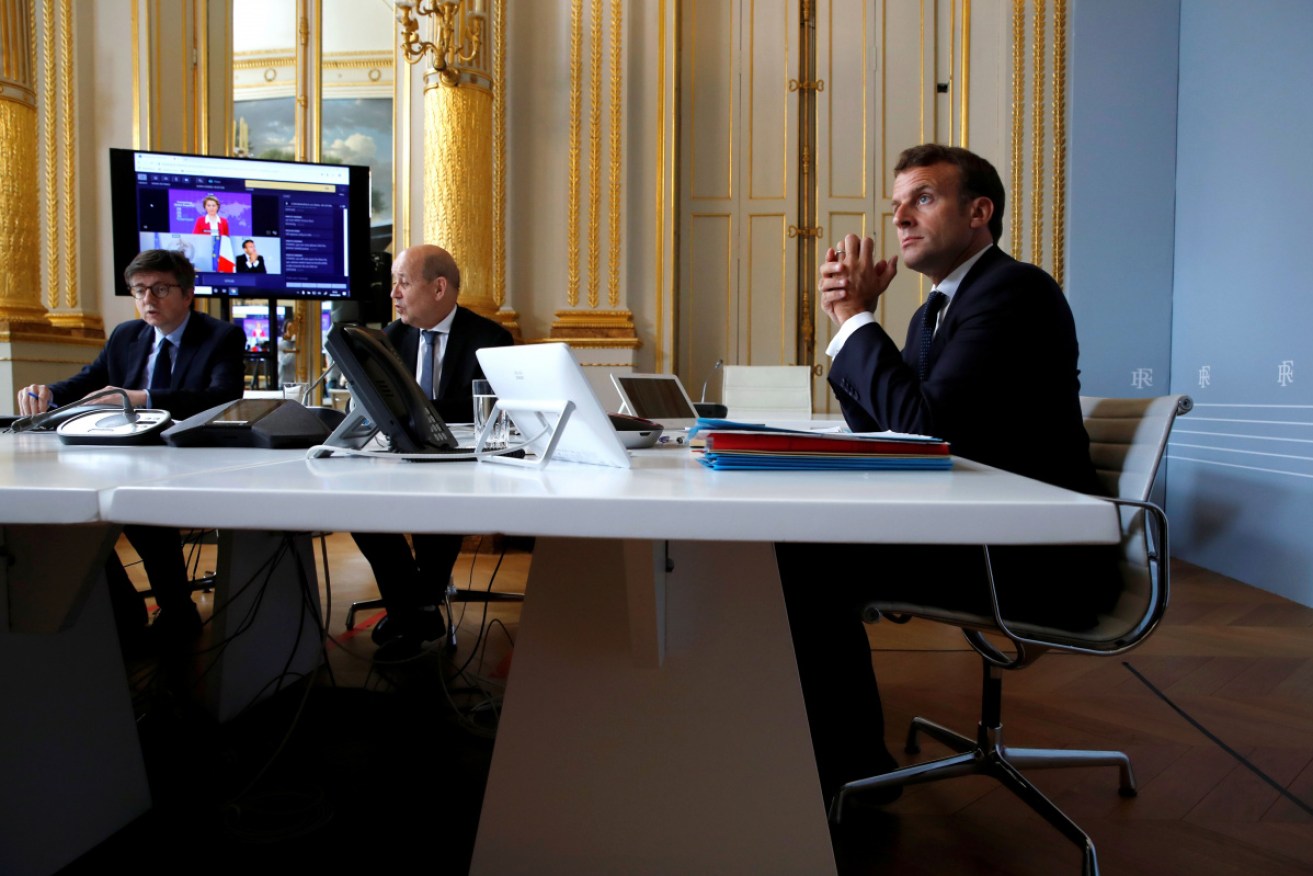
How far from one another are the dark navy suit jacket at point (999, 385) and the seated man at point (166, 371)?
1.93 m

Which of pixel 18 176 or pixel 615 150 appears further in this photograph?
pixel 615 150

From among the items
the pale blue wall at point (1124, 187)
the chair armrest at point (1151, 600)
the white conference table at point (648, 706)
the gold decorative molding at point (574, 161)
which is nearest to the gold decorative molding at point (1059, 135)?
the pale blue wall at point (1124, 187)

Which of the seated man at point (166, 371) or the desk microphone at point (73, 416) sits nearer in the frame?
the desk microphone at point (73, 416)

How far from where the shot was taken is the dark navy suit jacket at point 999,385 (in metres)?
1.51

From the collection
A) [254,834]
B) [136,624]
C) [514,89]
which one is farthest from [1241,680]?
[514,89]

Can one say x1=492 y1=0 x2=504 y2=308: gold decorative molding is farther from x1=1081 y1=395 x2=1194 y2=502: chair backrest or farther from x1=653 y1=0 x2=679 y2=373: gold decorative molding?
x1=1081 y1=395 x2=1194 y2=502: chair backrest

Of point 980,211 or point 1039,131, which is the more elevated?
point 1039,131

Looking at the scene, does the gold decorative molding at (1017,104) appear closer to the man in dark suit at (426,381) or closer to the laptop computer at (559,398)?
the man in dark suit at (426,381)

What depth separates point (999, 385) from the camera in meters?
1.55

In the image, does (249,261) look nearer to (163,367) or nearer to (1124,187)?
(163,367)

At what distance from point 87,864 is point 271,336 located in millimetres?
2966

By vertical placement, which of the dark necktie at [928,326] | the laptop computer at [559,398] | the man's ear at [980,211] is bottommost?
the laptop computer at [559,398]

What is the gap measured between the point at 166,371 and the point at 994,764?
2690 mm

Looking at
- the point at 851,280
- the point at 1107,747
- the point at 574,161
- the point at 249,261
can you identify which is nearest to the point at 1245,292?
the point at 1107,747
